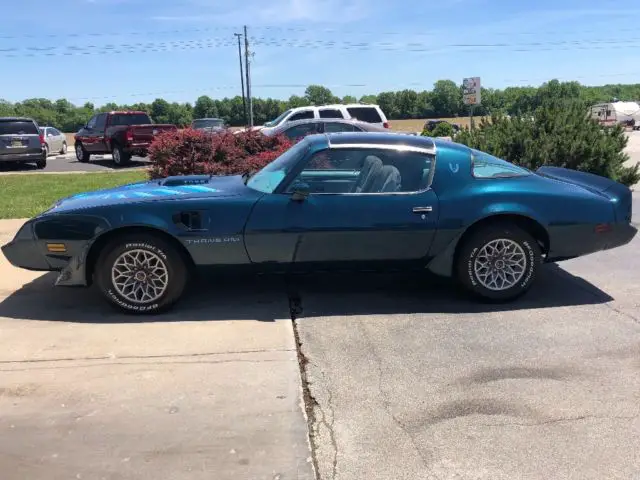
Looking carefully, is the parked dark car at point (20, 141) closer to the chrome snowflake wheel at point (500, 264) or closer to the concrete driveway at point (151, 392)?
the concrete driveway at point (151, 392)

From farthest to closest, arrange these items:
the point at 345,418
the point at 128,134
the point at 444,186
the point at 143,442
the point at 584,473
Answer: the point at 128,134 < the point at 444,186 < the point at 345,418 < the point at 143,442 < the point at 584,473

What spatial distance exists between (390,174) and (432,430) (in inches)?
96.1

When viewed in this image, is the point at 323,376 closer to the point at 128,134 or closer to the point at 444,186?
the point at 444,186

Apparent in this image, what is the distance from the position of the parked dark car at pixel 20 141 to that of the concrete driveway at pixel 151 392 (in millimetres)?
14987

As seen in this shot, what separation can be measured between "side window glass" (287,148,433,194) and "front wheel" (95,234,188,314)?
1125 millimetres

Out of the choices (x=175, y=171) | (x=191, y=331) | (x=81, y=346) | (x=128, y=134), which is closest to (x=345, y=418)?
(x=191, y=331)

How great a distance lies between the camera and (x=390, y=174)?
17.0 feet

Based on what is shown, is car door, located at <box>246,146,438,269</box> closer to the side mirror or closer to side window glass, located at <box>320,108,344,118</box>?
the side mirror

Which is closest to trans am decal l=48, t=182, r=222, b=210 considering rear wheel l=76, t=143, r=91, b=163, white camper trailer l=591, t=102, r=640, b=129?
rear wheel l=76, t=143, r=91, b=163

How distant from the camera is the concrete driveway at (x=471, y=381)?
3.03 meters

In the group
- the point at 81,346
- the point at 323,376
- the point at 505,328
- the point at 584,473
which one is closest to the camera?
the point at 584,473

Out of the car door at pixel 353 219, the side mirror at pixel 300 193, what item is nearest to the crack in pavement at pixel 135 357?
the car door at pixel 353 219

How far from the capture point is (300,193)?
16.4ft

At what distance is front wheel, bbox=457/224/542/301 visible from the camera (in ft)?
16.9
